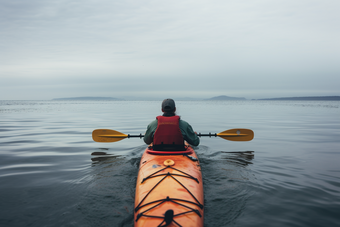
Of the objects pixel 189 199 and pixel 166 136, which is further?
pixel 166 136

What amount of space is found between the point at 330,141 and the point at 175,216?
394 inches

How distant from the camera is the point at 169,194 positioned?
136 inches

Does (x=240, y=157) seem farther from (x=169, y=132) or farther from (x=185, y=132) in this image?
(x=169, y=132)

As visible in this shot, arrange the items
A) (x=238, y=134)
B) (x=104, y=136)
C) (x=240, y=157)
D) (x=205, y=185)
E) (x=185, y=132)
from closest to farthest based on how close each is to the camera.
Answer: (x=205, y=185) → (x=185, y=132) → (x=240, y=157) → (x=238, y=134) → (x=104, y=136)

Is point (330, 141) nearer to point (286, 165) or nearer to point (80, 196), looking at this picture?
point (286, 165)

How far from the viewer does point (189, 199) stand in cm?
344

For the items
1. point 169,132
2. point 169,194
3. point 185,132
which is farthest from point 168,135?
point 169,194

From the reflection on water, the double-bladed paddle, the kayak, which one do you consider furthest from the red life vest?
the double-bladed paddle

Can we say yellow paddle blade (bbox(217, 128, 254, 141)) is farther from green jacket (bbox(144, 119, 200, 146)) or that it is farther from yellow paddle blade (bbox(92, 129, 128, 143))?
yellow paddle blade (bbox(92, 129, 128, 143))

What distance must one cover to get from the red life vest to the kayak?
1.11 ft

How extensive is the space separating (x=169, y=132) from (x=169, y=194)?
187cm

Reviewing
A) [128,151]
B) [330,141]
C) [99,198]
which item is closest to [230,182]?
[99,198]

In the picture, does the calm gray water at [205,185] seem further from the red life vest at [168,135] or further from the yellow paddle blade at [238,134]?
the red life vest at [168,135]

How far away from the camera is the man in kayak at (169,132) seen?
5.05m
